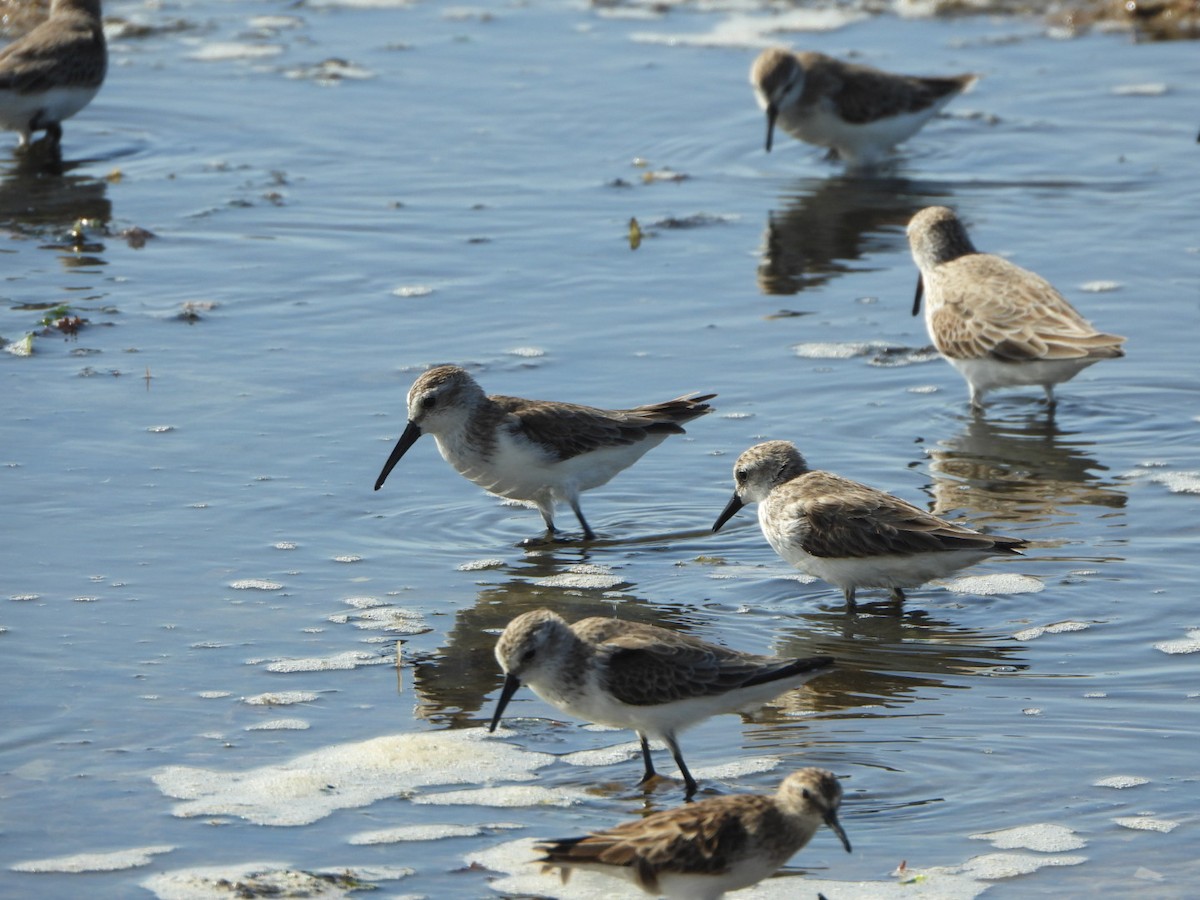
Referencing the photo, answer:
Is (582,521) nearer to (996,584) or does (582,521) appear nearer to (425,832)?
(996,584)

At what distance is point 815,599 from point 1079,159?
27.5 feet

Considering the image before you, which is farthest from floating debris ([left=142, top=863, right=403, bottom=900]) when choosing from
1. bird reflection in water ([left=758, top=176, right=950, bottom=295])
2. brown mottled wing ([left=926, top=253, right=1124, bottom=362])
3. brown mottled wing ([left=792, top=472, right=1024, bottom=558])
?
bird reflection in water ([left=758, top=176, right=950, bottom=295])

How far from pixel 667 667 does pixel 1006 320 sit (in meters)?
5.47

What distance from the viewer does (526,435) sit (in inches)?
386

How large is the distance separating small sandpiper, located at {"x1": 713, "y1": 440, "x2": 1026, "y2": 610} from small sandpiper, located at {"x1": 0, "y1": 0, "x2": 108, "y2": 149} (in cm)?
949

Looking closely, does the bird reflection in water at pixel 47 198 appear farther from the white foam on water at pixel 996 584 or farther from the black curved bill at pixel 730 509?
the white foam on water at pixel 996 584

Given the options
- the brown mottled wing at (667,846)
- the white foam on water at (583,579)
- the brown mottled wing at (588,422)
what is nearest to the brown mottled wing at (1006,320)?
the brown mottled wing at (588,422)

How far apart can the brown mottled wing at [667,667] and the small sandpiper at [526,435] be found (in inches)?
110

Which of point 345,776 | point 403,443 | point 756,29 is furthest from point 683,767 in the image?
point 756,29

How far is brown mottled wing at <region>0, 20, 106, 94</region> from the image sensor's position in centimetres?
1579

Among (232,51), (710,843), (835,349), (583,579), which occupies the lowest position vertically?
(583,579)

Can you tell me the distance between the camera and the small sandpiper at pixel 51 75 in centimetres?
1582

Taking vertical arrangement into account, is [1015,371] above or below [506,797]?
above

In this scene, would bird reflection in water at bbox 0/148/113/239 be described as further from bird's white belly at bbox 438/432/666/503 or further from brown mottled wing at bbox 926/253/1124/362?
brown mottled wing at bbox 926/253/1124/362
